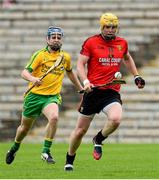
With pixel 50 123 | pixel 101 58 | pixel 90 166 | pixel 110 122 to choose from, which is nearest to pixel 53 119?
pixel 50 123

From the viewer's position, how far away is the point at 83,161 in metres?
17.2

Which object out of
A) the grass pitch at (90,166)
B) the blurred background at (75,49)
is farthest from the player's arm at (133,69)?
the blurred background at (75,49)

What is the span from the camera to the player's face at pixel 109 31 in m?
14.7

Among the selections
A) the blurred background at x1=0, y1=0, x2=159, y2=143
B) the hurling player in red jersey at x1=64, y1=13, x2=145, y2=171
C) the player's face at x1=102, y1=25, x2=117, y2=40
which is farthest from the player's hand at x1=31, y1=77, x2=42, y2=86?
the blurred background at x1=0, y1=0, x2=159, y2=143

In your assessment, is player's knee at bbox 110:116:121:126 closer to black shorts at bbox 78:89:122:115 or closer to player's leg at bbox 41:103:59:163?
black shorts at bbox 78:89:122:115

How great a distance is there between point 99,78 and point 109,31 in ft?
2.29

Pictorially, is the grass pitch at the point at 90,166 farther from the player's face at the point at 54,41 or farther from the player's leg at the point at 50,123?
the player's face at the point at 54,41

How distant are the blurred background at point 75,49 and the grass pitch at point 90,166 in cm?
511

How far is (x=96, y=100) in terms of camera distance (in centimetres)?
1466

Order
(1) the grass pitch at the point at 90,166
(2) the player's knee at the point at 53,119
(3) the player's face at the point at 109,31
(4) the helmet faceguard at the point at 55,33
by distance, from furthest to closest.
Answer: (2) the player's knee at the point at 53,119
(4) the helmet faceguard at the point at 55,33
(3) the player's face at the point at 109,31
(1) the grass pitch at the point at 90,166

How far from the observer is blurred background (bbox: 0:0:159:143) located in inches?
1054

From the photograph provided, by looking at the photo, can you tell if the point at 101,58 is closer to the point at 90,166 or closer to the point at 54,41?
the point at 54,41

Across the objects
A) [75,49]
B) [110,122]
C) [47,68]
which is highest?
[75,49]

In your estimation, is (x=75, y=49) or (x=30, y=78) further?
(x=75, y=49)
